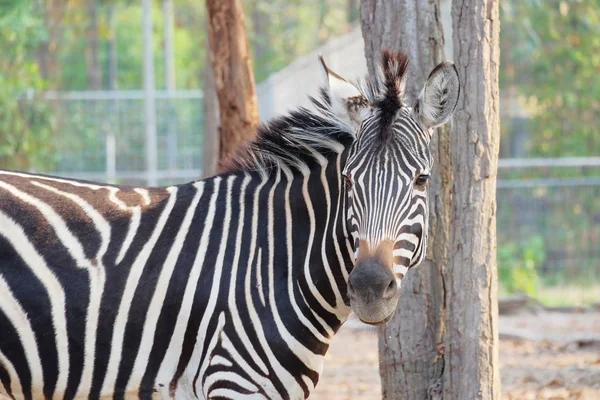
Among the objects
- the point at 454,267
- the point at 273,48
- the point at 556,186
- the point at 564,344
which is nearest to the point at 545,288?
the point at 556,186

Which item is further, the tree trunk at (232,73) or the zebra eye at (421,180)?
the tree trunk at (232,73)

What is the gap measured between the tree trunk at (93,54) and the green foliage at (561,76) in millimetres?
8859

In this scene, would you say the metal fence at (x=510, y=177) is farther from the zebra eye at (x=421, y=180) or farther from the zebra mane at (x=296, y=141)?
the zebra eye at (x=421, y=180)

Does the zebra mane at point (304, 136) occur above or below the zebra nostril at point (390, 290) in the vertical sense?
above

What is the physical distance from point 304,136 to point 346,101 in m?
0.30

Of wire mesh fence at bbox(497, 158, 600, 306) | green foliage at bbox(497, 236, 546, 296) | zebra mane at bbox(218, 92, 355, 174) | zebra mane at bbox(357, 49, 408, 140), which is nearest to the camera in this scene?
zebra mane at bbox(357, 49, 408, 140)

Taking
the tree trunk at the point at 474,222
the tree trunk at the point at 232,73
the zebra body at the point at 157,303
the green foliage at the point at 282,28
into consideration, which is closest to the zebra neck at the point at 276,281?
the zebra body at the point at 157,303

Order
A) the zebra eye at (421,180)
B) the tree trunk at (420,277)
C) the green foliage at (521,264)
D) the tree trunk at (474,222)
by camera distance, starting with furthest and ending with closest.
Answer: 1. the green foliage at (521,264)
2. the tree trunk at (420,277)
3. the tree trunk at (474,222)
4. the zebra eye at (421,180)

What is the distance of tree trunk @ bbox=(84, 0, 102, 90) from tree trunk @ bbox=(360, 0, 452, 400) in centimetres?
1381

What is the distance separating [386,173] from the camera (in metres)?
3.45

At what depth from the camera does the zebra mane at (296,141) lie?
3904mm

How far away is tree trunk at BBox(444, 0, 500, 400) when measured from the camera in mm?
4320

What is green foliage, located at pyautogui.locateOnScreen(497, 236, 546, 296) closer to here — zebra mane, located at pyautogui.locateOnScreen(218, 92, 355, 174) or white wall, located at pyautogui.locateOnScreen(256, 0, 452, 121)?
white wall, located at pyautogui.locateOnScreen(256, 0, 452, 121)

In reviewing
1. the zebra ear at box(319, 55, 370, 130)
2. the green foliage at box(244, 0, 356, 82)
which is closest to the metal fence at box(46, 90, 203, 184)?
the green foliage at box(244, 0, 356, 82)
